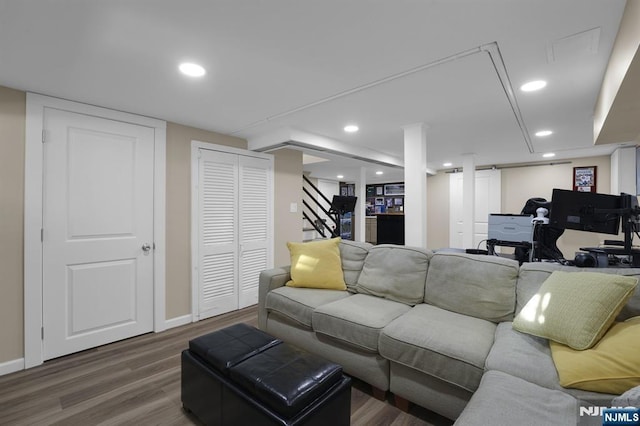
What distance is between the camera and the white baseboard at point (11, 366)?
2194 millimetres

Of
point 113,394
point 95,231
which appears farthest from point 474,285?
point 95,231

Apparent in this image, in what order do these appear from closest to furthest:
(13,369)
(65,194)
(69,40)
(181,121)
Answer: (69,40) < (13,369) < (65,194) < (181,121)

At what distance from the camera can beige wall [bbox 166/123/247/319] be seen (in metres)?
3.11

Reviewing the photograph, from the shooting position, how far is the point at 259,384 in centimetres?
134

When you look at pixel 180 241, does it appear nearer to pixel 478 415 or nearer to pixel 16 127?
pixel 16 127

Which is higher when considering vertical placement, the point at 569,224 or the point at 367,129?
the point at 367,129

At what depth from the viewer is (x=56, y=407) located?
1.84 metres

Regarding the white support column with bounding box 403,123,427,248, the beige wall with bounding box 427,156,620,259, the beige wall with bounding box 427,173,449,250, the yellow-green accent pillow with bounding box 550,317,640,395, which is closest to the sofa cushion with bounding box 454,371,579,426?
the yellow-green accent pillow with bounding box 550,317,640,395

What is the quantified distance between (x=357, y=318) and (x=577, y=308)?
3.90 ft

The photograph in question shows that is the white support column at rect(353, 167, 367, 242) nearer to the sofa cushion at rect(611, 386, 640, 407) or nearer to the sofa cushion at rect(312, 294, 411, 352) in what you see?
the sofa cushion at rect(312, 294, 411, 352)

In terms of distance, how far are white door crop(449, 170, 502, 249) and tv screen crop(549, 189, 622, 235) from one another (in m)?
3.46

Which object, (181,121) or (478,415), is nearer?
(478,415)

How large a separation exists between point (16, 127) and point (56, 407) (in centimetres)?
214

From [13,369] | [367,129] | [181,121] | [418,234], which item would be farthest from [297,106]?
[13,369]
